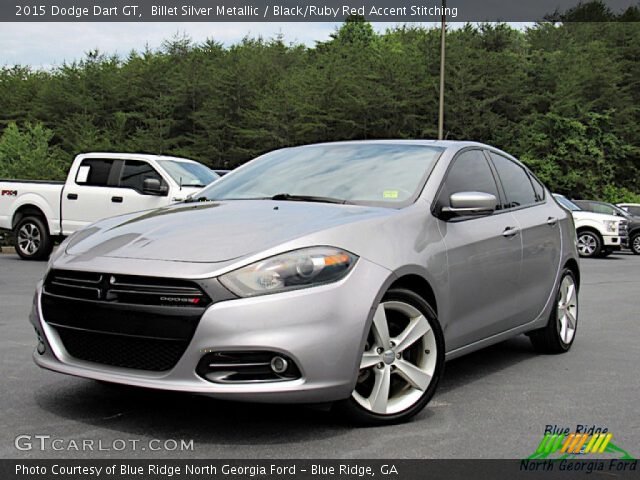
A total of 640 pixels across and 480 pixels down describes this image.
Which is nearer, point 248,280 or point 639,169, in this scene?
point 248,280

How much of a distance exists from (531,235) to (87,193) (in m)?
11.1

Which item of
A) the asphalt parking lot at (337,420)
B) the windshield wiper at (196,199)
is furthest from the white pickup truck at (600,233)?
the windshield wiper at (196,199)

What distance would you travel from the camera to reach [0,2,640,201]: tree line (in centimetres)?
5012

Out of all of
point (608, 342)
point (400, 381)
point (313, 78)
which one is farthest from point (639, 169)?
point (400, 381)

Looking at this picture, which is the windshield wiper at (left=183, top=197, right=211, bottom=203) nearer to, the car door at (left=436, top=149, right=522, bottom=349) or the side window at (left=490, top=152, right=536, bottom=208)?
the car door at (left=436, top=149, right=522, bottom=349)

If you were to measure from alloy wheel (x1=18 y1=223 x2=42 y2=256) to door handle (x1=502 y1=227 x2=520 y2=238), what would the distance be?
39.0 ft

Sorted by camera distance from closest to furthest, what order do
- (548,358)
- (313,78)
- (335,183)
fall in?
(335,183)
(548,358)
(313,78)

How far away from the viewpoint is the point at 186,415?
4.39 m

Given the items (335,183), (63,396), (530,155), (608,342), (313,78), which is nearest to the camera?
(63,396)

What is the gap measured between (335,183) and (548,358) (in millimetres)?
2484

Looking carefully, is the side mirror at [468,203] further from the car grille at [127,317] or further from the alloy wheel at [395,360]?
the car grille at [127,317]

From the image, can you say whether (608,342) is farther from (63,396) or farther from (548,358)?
(63,396)

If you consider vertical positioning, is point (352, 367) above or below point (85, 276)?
below
